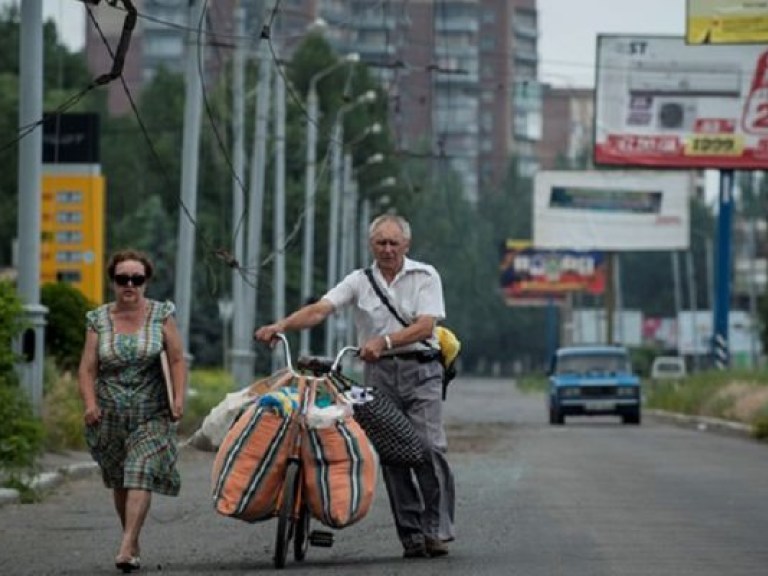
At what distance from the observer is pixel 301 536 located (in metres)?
14.3

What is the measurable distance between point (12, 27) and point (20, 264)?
271ft

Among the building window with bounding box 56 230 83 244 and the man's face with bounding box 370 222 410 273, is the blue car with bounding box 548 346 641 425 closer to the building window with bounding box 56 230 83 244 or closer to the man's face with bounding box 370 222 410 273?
the building window with bounding box 56 230 83 244

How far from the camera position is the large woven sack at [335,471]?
13953 mm

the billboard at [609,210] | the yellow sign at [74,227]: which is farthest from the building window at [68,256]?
the billboard at [609,210]

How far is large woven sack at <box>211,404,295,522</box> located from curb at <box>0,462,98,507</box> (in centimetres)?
671

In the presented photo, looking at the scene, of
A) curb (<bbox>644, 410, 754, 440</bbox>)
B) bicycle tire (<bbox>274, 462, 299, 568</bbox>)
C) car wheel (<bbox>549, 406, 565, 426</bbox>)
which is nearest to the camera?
bicycle tire (<bbox>274, 462, 299, 568</bbox>)

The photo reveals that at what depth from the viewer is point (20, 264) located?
87.7 ft

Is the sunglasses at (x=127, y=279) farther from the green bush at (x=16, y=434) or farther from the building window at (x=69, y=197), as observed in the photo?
the building window at (x=69, y=197)

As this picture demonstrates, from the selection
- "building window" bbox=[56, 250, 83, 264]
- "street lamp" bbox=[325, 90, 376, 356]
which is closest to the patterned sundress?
"building window" bbox=[56, 250, 83, 264]

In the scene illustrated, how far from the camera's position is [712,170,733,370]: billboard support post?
187 feet

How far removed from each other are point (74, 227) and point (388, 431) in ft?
108

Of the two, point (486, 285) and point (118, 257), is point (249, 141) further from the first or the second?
point (118, 257)

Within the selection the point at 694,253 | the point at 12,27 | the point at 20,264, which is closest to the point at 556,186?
the point at 12,27

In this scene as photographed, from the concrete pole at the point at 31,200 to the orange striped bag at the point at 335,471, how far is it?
483 inches
